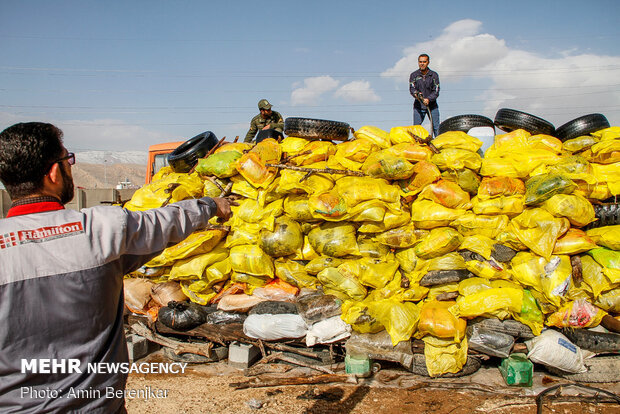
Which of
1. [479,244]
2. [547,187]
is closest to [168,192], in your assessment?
[479,244]

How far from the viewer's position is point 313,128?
4.39m

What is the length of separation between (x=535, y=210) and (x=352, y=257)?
1.75 metres

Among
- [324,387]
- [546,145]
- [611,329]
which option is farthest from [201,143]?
[611,329]

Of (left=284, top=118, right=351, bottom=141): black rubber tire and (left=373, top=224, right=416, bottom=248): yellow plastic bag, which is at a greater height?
(left=284, top=118, right=351, bottom=141): black rubber tire

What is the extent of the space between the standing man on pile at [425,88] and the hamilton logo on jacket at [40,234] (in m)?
5.65

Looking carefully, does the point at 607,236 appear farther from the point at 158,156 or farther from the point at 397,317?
the point at 158,156

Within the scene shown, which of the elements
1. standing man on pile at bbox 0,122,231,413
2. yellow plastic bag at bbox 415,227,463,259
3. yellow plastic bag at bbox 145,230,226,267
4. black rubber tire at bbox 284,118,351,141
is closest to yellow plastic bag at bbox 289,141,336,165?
black rubber tire at bbox 284,118,351,141

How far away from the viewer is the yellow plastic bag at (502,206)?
11.8 ft

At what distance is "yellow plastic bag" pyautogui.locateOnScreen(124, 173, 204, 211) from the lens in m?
4.32

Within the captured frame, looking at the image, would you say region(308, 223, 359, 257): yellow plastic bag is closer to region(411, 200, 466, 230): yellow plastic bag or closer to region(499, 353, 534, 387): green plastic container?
region(411, 200, 466, 230): yellow plastic bag

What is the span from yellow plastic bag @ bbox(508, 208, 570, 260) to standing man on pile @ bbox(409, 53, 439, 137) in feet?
9.68

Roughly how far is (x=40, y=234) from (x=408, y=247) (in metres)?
3.27

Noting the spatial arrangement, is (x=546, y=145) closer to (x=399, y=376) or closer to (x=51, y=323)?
(x=399, y=376)

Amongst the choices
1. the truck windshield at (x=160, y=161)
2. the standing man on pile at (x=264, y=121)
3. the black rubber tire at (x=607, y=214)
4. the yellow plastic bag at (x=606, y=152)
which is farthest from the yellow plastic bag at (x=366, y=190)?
the truck windshield at (x=160, y=161)
